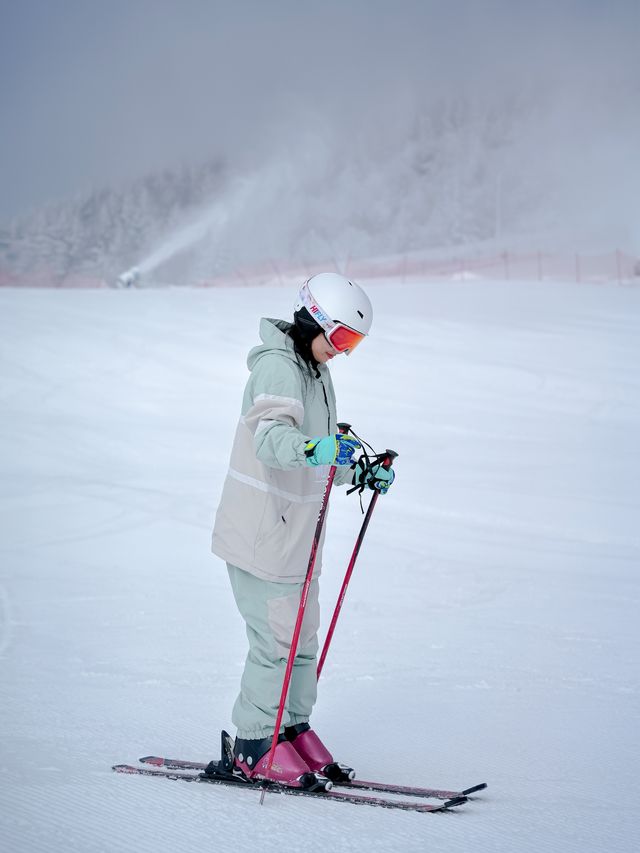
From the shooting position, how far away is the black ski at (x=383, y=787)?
2283 mm

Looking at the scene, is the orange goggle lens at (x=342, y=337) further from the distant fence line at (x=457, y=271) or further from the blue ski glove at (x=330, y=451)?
the distant fence line at (x=457, y=271)

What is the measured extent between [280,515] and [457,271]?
24519 mm

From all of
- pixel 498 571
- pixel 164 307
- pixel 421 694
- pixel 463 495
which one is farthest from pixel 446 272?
pixel 421 694

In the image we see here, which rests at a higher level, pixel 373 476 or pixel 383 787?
pixel 373 476

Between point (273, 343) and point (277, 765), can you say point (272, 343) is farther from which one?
point (277, 765)

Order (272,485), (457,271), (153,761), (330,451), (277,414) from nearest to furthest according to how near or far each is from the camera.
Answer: (330,451), (277,414), (272,485), (153,761), (457,271)

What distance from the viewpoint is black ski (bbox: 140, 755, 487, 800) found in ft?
7.49

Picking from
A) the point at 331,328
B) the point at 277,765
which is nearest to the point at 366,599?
the point at 277,765

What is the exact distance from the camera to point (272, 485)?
2.39m

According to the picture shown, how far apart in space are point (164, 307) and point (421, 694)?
12.0m

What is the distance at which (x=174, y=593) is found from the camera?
4707mm

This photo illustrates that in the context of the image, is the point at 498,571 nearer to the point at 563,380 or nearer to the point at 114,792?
the point at 114,792

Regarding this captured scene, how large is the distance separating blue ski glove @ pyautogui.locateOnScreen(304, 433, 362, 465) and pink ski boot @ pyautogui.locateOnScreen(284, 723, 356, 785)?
2.70ft

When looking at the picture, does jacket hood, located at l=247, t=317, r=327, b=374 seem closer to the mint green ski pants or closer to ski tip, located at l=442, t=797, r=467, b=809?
the mint green ski pants
